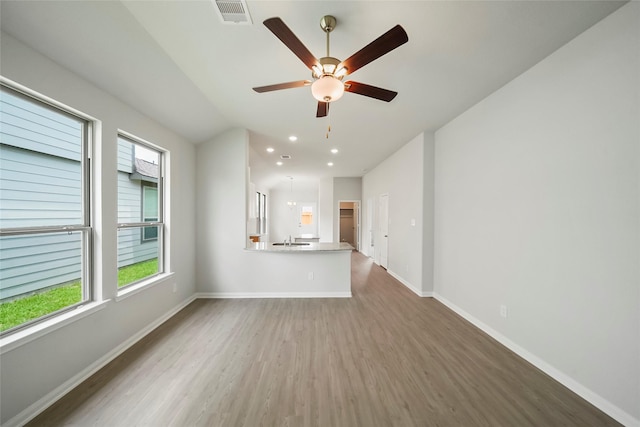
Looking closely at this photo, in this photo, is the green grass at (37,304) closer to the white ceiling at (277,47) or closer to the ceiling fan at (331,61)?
the white ceiling at (277,47)

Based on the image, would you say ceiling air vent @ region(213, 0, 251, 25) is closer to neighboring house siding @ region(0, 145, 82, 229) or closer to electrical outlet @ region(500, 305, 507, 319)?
neighboring house siding @ region(0, 145, 82, 229)

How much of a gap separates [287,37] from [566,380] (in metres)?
3.40

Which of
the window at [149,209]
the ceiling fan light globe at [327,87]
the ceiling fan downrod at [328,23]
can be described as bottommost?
the window at [149,209]

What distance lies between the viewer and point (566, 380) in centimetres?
194

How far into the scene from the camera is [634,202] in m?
1.56

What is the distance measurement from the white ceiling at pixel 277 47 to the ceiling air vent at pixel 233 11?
82 millimetres

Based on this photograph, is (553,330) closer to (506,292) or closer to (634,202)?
(506,292)

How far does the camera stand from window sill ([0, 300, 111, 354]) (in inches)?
59.5

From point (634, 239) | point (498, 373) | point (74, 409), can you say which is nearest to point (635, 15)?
point (634, 239)

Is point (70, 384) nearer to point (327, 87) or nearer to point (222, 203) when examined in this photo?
point (222, 203)

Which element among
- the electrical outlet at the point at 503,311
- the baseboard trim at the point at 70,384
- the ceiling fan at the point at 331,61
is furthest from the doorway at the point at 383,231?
the baseboard trim at the point at 70,384

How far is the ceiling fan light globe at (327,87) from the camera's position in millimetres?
1657

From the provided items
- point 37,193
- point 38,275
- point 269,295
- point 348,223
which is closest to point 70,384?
point 38,275

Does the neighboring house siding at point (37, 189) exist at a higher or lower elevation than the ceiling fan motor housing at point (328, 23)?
lower
